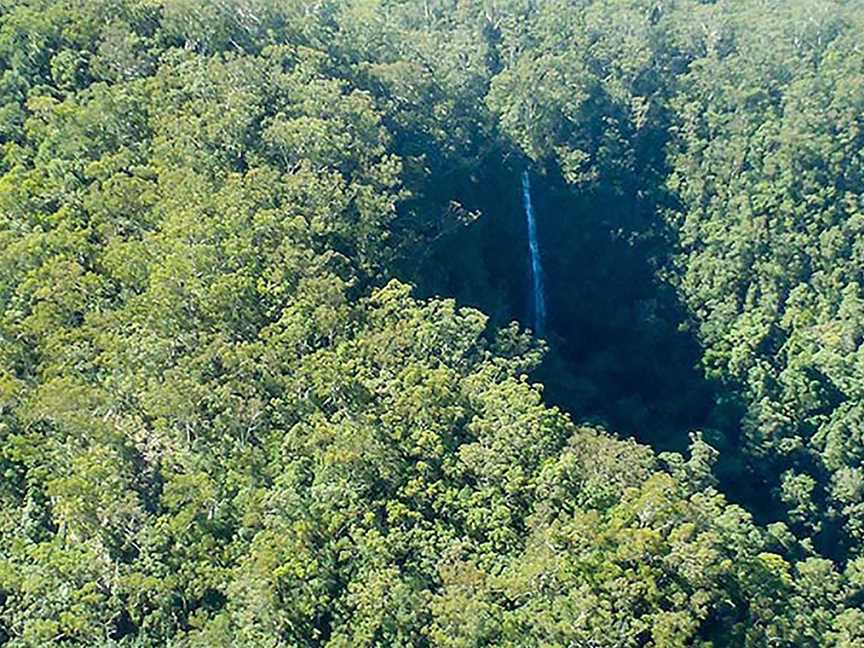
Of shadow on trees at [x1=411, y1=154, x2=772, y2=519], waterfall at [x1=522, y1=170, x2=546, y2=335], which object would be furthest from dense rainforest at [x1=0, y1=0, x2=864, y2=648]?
waterfall at [x1=522, y1=170, x2=546, y2=335]

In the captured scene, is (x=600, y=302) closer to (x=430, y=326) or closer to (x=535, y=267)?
(x=535, y=267)

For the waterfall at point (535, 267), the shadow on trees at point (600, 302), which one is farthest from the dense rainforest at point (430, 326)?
the waterfall at point (535, 267)

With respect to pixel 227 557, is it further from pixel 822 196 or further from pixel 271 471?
pixel 822 196

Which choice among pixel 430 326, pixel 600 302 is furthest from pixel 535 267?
pixel 430 326

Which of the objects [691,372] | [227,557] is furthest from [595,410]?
[227,557]

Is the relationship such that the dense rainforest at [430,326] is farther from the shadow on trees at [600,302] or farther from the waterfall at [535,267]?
the waterfall at [535,267]
